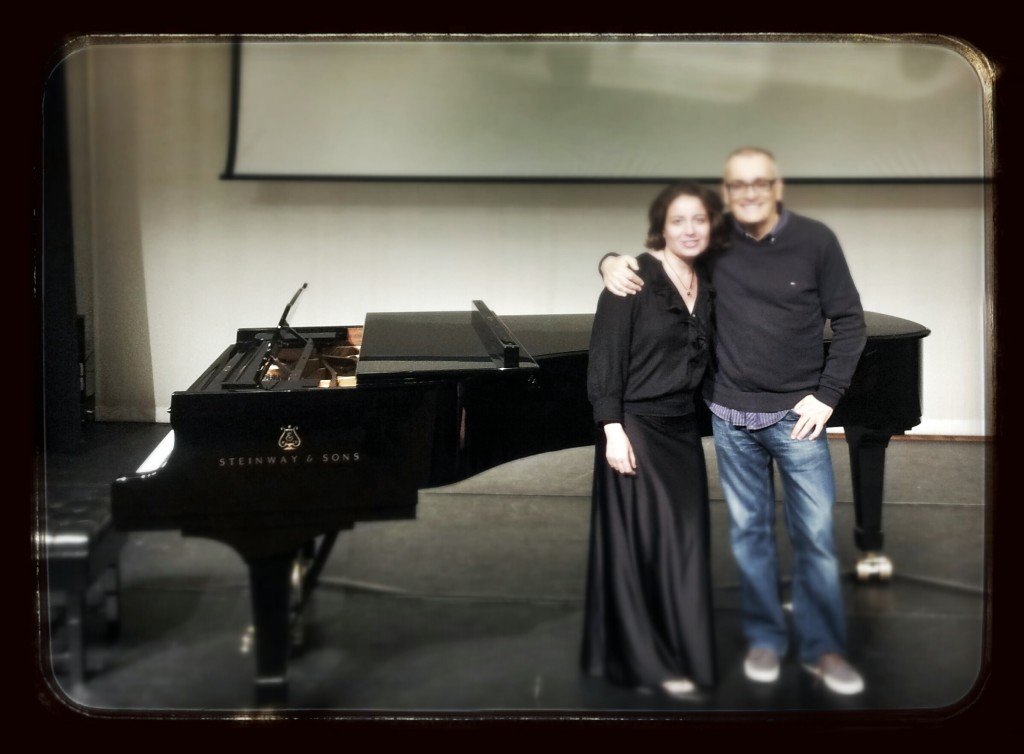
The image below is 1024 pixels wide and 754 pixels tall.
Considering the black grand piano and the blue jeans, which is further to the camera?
the blue jeans

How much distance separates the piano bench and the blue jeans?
124cm

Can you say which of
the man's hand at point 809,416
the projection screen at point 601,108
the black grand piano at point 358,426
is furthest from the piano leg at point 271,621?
the man's hand at point 809,416

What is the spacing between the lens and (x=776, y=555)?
228cm

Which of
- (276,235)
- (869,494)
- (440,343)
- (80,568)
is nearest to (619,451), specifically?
(440,343)

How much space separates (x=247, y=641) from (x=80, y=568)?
0.36m

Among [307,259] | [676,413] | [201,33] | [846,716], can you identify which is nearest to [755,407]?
[676,413]

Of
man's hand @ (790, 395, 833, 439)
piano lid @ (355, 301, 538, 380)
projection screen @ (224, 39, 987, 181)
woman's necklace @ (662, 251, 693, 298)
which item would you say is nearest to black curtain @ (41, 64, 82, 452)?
projection screen @ (224, 39, 987, 181)

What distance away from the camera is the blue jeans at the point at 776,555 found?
2.25 metres

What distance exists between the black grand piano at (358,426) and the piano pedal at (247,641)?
0.11 ft

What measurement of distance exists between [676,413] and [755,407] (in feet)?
0.51

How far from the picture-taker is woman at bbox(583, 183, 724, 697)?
2160 millimetres

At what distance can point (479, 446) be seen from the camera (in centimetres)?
231

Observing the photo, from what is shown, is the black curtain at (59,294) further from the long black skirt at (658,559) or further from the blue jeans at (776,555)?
the blue jeans at (776,555)

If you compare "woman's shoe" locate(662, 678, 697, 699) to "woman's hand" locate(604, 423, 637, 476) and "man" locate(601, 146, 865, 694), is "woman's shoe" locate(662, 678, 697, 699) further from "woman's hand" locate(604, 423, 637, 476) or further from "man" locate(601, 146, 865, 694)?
"woman's hand" locate(604, 423, 637, 476)
